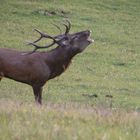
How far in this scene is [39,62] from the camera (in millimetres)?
13867

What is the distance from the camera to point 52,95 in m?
17.3

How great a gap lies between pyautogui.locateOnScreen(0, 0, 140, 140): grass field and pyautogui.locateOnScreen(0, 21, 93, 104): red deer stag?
52 cm

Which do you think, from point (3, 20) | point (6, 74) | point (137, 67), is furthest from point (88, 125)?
point (3, 20)

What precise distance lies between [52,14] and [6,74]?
1675 centimetres

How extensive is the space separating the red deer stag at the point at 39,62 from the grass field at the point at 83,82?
0.52 meters

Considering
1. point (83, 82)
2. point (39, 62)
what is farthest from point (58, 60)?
point (83, 82)

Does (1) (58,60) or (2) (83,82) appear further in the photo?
(2) (83,82)

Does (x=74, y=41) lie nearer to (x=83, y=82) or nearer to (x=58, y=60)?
(x=58, y=60)

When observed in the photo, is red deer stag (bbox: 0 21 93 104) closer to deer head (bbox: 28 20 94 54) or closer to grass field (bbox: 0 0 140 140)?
deer head (bbox: 28 20 94 54)

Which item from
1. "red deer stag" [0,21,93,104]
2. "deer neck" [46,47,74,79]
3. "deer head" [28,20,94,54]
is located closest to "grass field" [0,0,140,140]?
"red deer stag" [0,21,93,104]

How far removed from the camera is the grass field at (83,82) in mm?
7189

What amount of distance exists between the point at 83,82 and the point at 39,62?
568cm

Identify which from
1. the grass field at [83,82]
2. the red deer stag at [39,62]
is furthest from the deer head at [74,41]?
the grass field at [83,82]

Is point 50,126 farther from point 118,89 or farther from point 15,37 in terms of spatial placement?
point 15,37
